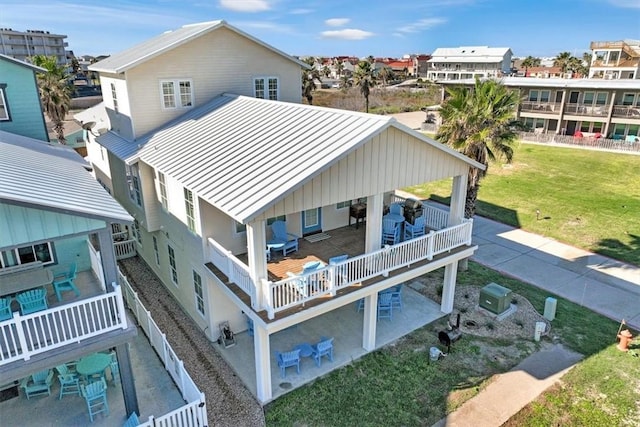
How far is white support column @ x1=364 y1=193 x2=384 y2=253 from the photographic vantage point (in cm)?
1213

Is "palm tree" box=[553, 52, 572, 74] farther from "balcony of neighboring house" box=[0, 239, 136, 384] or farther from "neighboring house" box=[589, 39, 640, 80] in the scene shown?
"balcony of neighboring house" box=[0, 239, 136, 384]

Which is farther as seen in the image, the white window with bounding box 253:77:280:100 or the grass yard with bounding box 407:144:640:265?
the grass yard with bounding box 407:144:640:265

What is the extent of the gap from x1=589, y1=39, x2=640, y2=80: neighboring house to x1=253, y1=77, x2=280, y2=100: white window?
209 ft

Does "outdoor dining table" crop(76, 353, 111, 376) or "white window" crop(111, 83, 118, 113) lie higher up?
"white window" crop(111, 83, 118, 113)

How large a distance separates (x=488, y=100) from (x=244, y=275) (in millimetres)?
11829

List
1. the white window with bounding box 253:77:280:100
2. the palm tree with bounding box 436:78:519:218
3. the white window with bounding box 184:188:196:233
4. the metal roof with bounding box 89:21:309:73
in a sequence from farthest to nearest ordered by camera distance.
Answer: the white window with bounding box 253:77:280:100
the palm tree with bounding box 436:78:519:218
the metal roof with bounding box 89:21:309:73
the white window with bounding box 184:188:196:233

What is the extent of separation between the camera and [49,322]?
926 cm

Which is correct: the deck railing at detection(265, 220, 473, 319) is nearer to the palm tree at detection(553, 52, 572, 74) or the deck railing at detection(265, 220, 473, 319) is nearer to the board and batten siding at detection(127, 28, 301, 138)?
the board and batten siding at detection(127, 28, 301, 138)

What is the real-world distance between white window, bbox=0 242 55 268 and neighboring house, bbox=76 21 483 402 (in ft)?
11.7

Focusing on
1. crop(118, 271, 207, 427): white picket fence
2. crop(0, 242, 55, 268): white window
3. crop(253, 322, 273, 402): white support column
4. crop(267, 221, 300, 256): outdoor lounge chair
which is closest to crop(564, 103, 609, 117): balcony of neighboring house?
crop(267, 221, 300, 256): outdoor lounge chair

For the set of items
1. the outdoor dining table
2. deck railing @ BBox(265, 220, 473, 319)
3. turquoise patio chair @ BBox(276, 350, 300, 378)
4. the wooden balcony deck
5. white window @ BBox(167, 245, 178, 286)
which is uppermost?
deck railing @ BBox(265, 220, 473, 319)

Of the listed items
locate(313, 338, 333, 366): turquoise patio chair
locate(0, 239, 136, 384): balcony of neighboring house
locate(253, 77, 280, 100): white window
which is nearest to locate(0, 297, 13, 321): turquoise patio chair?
locate(0, 239, 136, 384): balcony of neighboring house

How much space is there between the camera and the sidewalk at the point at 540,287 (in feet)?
37.3

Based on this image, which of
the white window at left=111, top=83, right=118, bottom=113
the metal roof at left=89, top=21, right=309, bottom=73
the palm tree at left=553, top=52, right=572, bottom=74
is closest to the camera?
the metal roof at left=89, top=21, right=309, bottom=73
